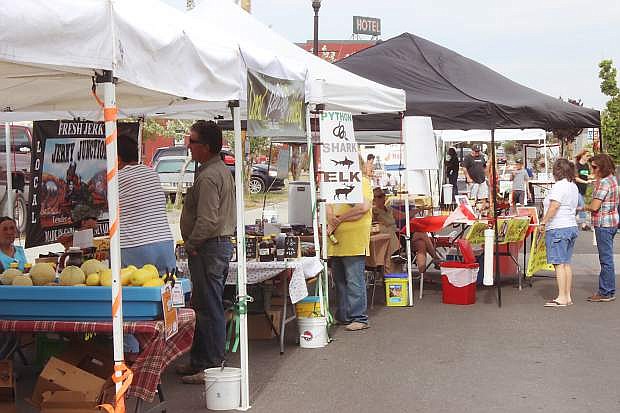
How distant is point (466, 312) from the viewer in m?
10.9

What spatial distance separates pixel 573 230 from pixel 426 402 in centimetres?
476

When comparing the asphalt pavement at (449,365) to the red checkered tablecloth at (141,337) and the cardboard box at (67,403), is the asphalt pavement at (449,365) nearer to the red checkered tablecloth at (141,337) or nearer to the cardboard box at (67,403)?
the red checkered tablecloth at (141,337)

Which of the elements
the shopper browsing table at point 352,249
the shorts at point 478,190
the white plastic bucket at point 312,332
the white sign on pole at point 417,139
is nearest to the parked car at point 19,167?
the white sign on pole at point 417,139

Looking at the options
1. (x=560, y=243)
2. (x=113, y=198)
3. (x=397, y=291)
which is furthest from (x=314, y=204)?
(x=113, y=198)

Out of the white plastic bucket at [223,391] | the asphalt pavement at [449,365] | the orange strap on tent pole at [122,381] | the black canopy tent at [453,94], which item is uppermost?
the black canopy tent at [453,94]

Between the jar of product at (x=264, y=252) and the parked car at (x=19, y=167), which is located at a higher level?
the parked car at (x=19, y=167)

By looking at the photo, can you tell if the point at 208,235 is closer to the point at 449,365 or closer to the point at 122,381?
the point at 122,381

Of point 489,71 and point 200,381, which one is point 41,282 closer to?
point 200,381

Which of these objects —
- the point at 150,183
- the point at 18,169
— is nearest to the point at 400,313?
the point at 150,183

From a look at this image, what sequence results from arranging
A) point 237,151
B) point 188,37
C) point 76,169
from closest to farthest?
point 188,37
point 237,151
point 76,169

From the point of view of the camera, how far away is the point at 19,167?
19625mm

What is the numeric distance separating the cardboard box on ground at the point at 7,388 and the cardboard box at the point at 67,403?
454 mm

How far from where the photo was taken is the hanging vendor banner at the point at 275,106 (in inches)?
262

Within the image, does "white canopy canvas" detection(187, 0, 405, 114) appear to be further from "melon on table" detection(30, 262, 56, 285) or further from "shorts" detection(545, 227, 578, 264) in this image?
"melon on table" detection(30, 262, 56, 285)
